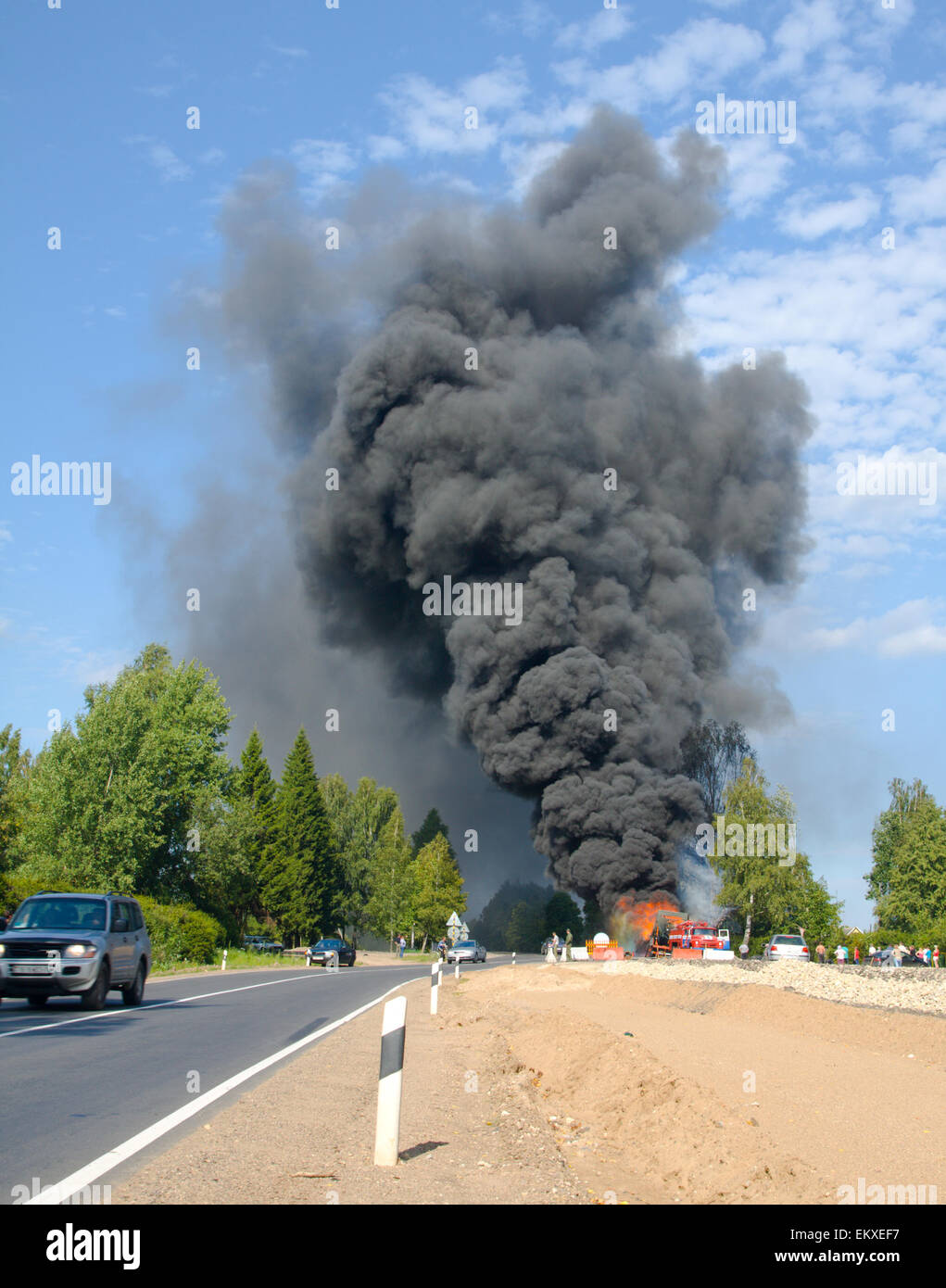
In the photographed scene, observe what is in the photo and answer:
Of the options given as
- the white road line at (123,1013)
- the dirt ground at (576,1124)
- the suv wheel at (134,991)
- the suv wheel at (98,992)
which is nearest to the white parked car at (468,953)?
the white road line at (123,1013)

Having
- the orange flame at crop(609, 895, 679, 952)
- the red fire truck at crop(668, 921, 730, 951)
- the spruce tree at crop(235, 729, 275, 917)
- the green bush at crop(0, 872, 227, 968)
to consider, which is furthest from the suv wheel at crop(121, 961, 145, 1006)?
the spruce tree at crop(235, 729, 275, 917)

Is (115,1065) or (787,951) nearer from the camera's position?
(115,1065)

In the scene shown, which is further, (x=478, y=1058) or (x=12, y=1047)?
(x=478, y=1058)

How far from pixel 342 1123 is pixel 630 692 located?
37.3m

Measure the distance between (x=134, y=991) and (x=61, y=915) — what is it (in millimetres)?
1911

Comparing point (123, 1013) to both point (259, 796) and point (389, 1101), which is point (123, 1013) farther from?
point (259, 796)

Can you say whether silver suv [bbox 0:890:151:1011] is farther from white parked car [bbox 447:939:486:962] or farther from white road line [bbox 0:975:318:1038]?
white parked car [bbox 447:939:486:962]

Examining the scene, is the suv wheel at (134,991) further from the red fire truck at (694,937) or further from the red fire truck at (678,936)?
the red fire truck at (694,937)

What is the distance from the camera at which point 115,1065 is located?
9484 millimetres

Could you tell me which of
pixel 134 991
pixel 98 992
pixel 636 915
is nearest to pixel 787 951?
pixel 636 915
